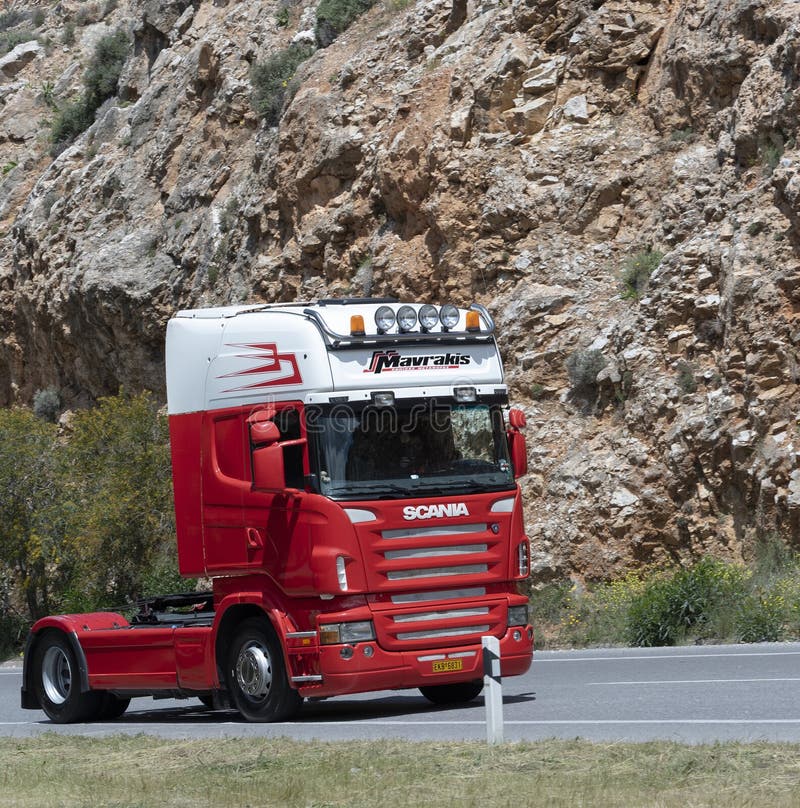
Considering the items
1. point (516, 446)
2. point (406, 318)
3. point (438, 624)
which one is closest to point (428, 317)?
point (406, 318)

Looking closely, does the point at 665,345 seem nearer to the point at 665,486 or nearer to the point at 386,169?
the point at 665,486

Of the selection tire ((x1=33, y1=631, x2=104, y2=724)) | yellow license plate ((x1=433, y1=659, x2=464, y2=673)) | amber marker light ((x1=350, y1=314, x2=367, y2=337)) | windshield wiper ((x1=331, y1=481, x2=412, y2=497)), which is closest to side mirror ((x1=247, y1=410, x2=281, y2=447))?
windshield wiper ((x1=331, y1=481, x2=412, y2=497))

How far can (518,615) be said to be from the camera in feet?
39.9

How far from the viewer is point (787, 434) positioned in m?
20.2

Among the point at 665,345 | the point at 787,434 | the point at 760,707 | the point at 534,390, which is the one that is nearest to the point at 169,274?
the point at 534,390

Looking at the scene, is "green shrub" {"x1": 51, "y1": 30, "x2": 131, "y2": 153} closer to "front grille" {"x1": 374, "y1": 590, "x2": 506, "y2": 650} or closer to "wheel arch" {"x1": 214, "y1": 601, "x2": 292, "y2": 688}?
"wheel arch" {"x1": 214, "y1": 601, "x2": 292, "y2": 688}

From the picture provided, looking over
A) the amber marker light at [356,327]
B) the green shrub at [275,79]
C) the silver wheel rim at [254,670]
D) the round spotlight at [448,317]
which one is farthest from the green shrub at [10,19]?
the silver wheel rim at [254,670]

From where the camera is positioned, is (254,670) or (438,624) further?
(254,670)

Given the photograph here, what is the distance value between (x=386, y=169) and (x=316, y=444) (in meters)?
17.8

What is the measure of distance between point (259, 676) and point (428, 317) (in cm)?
371

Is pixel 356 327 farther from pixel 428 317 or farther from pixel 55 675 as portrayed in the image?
pixel 55 675

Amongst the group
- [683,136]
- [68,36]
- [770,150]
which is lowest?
[770,150]

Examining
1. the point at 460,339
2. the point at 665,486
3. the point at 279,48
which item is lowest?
the point at 665,486

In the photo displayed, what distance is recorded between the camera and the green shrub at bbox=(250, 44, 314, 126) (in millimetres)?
34125
